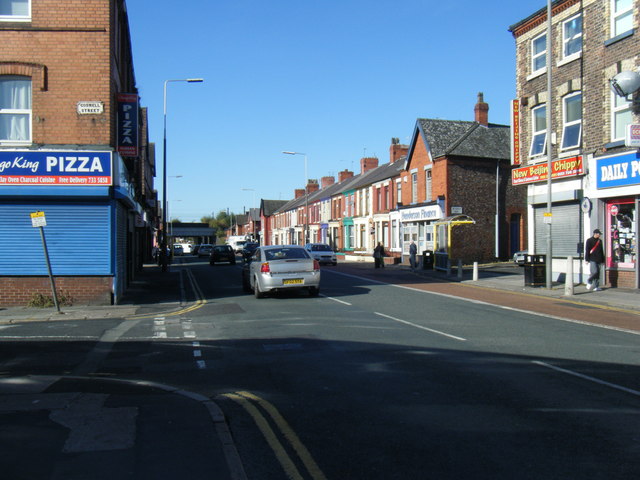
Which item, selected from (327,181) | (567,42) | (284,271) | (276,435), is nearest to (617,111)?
(567,42)

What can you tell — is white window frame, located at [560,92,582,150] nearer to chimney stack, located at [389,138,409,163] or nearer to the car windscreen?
the car windscreen

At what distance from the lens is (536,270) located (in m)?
20.1

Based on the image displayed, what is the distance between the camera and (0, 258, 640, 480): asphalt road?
15.0ft

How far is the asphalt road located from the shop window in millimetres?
7000

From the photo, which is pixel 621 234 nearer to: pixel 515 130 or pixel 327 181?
pixel 515 130

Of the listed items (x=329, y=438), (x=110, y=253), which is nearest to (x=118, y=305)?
(x=110, y=253)

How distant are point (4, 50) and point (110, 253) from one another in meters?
6.13

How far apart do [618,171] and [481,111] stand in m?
22.4

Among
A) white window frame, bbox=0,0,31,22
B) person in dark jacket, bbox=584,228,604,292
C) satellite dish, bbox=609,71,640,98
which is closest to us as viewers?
white window frame, bbox=0,0,31,22

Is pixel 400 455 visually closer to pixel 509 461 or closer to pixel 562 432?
pixel 509 461

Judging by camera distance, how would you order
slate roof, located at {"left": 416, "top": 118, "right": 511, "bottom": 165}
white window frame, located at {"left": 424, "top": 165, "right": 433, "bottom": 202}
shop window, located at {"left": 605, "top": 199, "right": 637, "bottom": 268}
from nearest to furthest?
shop window, located at {"left": 605, "top": 199, "right": 637, "bottom": 268}, slate roof, located at {"left": 416, "top": 118, "right": 511, "bottom": 165}, white window frame, located at {"left": 424, "top": 165, "right": 433, "bottom": 202}

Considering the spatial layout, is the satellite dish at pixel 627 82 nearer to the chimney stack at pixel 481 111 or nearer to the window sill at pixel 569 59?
the window sill at pixel 569 59

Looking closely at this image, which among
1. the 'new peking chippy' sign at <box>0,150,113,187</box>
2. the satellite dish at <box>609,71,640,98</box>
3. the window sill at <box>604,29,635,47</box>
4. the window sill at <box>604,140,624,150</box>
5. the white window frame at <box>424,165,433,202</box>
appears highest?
the window sill at <box>604,29,635,47</box>

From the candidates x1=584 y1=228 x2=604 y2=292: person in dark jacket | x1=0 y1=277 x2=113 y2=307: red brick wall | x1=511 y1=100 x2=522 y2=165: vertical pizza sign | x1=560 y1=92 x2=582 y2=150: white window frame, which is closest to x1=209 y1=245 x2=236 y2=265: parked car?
x1=511 y1=100 x2=522 y2=165: vertical pizza sign
